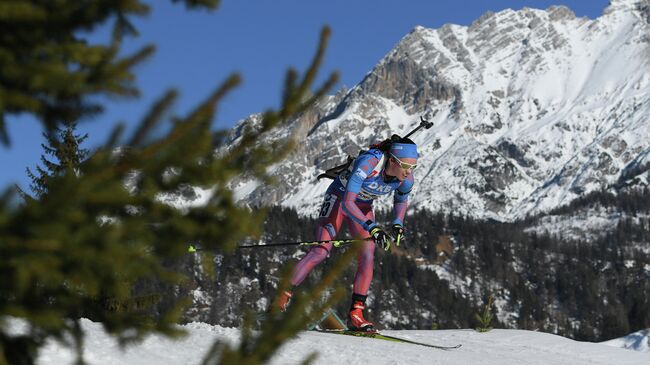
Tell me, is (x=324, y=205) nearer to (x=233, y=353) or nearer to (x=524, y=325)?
(x=233, y=353)

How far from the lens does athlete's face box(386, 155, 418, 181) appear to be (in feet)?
44.4

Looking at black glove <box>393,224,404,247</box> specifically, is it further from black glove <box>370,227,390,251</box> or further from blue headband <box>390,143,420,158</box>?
blue headband <box>390,143,420,158</box>

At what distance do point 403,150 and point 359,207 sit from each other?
4.39 feet

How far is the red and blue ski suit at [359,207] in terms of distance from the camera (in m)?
13.3

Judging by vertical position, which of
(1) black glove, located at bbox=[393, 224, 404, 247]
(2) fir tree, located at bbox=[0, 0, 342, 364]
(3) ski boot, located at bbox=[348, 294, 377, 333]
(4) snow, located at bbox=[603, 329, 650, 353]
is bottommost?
(2) fir tree, located at bbox=[0, 0, 342, 364]

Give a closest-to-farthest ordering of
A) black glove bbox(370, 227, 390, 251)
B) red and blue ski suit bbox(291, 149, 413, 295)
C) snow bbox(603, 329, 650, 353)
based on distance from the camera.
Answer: black glove bbox(370, 227, 390, 251) → red and blue ski suit bbox(291, 149, 413, 295) → snow bbox(603, 329, 650, 353)

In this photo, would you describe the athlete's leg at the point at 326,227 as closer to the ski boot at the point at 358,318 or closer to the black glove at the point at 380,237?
the ski boot at the point at 358,318

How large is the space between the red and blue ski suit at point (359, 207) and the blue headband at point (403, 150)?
207mm

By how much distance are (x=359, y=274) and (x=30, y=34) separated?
1071 cm

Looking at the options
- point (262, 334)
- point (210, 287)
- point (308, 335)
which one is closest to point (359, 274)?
point (308, 335)

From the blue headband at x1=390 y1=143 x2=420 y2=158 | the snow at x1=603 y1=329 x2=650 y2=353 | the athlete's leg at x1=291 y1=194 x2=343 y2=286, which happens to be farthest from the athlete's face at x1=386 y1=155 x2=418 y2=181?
the snow at x1=603 y1=329 x2=650 y2=353

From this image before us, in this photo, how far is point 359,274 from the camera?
541 inches

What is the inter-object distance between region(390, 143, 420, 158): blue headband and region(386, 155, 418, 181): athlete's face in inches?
2.4

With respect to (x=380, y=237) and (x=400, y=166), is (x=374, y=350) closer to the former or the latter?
(x=380, y=237)
